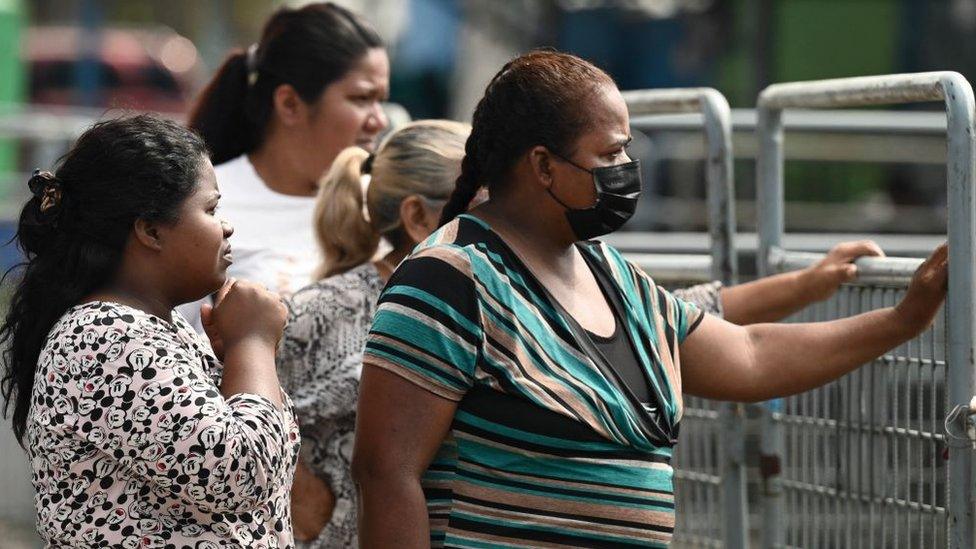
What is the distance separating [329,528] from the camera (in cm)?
341

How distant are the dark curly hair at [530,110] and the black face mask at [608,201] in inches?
2.6

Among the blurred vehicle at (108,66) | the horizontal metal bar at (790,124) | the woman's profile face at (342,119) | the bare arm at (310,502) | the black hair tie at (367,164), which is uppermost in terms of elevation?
the blurred vehicle at (108,66)

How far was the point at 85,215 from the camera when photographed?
2.62 m

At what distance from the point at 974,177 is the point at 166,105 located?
1868cm

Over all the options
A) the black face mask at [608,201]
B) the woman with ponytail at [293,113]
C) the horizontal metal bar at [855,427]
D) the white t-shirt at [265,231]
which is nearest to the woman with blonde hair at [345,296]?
the white t-shirt at [265,231]

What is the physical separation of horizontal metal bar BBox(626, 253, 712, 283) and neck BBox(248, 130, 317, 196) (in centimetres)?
90

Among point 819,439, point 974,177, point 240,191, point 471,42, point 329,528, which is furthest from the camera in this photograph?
point 471,42

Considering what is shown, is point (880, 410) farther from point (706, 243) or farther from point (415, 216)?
point (706, 243)

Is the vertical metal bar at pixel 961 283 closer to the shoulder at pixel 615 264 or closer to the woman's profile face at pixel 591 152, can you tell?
the shoulder at pixel 615 264

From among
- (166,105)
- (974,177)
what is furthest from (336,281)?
(166,105)

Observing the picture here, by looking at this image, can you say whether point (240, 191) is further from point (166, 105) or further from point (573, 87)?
point (166, 105)

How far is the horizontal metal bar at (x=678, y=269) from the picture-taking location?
13.6 ft

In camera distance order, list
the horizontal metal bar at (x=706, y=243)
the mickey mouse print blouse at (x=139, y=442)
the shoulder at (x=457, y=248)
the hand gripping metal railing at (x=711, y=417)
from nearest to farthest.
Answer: the mickey mouse print blouse at (x=139, y=442), the shoulder at (x=457, y=248), the hand gripping metal railing at (x=711, y=417), the horizontal metal bar at (x=706, y=243)

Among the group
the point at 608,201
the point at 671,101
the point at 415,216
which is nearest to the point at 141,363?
the point at 608,201
